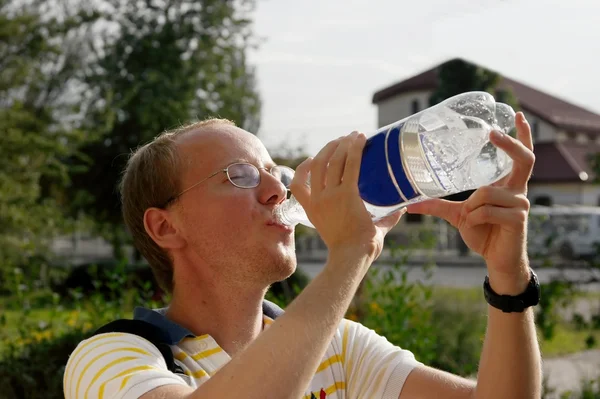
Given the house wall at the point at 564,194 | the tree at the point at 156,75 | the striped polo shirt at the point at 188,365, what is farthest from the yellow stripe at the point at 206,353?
the house wall at the point at 564,194

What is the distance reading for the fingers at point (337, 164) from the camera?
1.63 meters

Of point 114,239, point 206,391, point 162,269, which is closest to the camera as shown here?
point 206,391

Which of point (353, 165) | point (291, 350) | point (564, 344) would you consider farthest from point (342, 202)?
point (564, 344)

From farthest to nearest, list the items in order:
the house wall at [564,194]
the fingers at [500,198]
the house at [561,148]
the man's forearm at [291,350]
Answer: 1. the house wall at [564,194]
2. the house at [561,148]
3. the fingers at [500,198]
4. the man's forearm at [291,350]

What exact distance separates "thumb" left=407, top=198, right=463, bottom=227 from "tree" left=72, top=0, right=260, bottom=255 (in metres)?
18.4

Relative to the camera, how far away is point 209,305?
6.97 ft

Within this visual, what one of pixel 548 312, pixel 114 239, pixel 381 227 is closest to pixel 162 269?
pixel 381 227

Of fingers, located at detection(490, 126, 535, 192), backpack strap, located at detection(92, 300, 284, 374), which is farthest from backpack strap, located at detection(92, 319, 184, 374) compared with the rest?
fingers, located at detection(490, 126, 535, 192)

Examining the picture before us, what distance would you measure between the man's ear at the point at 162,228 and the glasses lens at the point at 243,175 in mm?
238

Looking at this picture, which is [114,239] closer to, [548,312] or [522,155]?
[548,312]

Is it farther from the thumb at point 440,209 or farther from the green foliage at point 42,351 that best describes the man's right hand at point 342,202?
the green foliage at point 42,351

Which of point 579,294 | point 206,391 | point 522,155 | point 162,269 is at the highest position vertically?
point 522,155

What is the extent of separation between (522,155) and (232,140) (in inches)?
35.7

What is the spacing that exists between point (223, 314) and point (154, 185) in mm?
450
